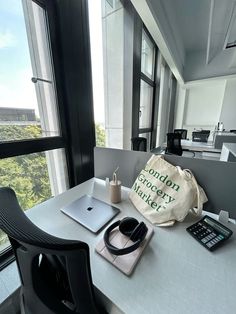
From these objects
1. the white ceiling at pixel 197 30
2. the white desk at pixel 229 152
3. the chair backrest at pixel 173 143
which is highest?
the white ceiling at pixel 197 30

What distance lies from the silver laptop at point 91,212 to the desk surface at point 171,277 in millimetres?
48

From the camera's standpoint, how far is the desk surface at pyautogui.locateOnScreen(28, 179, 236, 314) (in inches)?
17.3

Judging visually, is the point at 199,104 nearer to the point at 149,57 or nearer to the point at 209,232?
the point at 149,57

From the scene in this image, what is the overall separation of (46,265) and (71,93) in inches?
48.7

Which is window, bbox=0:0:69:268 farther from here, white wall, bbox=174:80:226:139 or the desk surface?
white wall, bbox=174:80:226:139

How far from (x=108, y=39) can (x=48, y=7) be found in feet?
5.00

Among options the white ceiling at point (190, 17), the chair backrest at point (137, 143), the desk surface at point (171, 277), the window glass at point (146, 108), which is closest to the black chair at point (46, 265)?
the desk surface at point (171, 277)

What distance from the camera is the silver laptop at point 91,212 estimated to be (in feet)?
2.49

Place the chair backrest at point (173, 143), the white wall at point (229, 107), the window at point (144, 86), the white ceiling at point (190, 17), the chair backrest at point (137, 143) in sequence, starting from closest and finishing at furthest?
the chair backrest at point (137, 143), the window at point (144, 86), the white ceiling at point (190, 17), the chair backrest at point (173, 143), the white wall at point (229, 107)

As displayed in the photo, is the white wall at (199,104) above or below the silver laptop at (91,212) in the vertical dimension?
above

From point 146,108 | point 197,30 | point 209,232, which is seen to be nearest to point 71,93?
point 209,232

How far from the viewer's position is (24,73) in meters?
1.09

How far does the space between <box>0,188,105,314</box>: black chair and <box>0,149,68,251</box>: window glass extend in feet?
2.16

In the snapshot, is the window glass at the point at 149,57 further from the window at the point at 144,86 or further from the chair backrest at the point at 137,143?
the chair backrest at the point at 137,143
